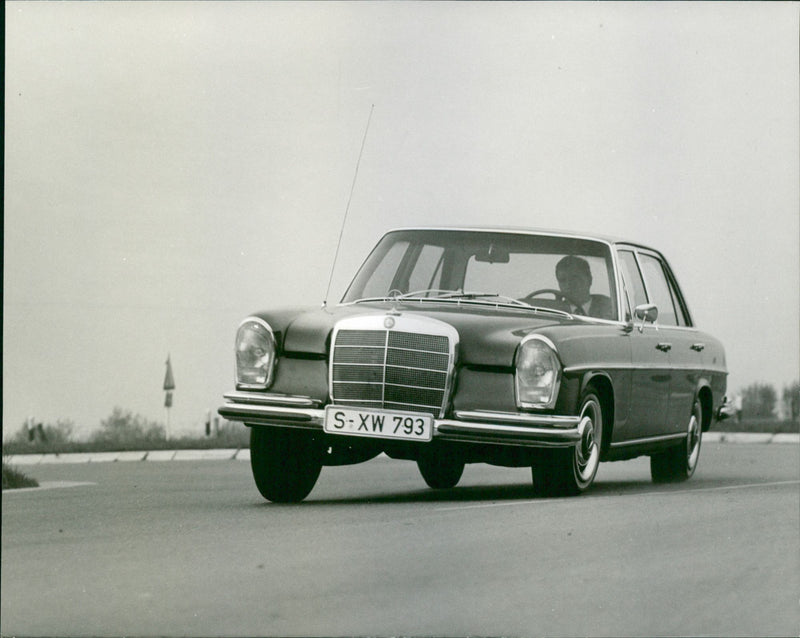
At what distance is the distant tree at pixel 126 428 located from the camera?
3779 mm

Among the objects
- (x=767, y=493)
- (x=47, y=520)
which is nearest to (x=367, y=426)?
(x=47, y=520)

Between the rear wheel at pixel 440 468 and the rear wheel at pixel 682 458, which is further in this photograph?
the rear wheel at pixel 682 458

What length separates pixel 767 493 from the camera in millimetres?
8453

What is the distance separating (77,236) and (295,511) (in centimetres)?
190

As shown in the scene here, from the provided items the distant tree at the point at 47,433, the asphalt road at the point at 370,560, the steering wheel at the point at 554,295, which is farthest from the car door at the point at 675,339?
the distant tree at the point at 47,433

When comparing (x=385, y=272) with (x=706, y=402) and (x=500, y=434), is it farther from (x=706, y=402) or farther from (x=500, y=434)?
(x=706, y=402)

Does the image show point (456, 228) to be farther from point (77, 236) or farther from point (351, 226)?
point (77, 236)

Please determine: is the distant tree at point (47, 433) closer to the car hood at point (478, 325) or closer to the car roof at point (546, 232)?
the car roof at point (546, 232)

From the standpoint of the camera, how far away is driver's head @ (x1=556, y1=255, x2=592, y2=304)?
21.0ft

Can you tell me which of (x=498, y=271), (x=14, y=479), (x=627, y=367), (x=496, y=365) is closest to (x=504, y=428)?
(x=496, y=365)

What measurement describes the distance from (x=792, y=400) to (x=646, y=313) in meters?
1.63

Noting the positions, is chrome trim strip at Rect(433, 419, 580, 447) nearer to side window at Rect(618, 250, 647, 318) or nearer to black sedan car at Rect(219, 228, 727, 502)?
black sedan car at Rect(219, 228, 727, 502)

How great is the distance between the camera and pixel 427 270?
6.72 metres

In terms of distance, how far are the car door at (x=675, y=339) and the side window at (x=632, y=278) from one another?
0.25ft
